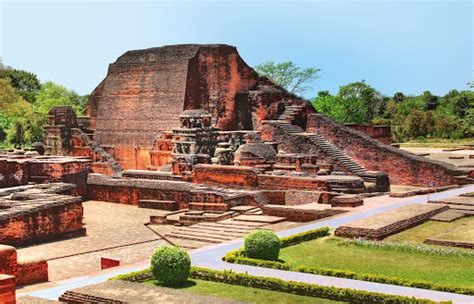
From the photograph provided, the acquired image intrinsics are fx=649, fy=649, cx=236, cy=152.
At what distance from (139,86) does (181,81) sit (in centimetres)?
324

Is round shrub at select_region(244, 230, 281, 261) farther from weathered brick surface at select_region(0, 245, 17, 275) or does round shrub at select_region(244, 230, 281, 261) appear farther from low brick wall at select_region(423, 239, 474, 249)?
weathered brick surface at select_region(0, 245, 17, 275)

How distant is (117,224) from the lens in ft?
64.7

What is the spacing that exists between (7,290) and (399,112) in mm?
50215

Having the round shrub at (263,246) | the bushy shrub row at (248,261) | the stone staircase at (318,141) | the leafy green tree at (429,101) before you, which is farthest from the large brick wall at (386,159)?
the leafy green tree at (429,101)

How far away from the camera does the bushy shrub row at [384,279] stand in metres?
9.86

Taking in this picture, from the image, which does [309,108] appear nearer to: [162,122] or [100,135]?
[162,122]

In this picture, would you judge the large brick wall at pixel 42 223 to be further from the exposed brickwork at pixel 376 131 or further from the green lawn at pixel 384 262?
the exposed brickwork at pixel 376 131

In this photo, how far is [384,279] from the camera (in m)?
10.5

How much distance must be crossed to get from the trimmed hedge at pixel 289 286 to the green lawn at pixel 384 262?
1.15m

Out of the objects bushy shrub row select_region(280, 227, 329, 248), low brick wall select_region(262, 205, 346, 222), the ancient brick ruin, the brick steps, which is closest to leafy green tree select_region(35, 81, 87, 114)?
the ancient brick ruin

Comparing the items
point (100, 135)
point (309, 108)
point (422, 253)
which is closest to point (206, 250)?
point (422, 253)

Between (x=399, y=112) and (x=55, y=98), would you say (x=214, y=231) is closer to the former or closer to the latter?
(x=399, y=112)

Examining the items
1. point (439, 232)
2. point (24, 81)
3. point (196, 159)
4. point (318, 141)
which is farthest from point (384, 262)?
point (24, 81)

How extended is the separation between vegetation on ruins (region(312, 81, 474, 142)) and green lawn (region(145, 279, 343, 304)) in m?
35.0
